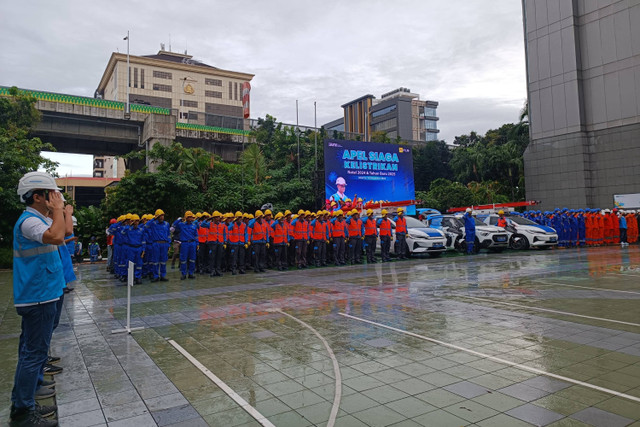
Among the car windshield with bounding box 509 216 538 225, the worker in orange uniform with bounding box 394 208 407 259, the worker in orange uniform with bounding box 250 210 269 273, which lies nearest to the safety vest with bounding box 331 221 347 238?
the worker in orange uniform with bounding box 394 208 407 259

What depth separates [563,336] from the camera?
559cm

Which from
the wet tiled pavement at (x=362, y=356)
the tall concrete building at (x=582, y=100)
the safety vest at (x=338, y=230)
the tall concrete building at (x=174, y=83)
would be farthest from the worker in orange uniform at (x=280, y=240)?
the tall concrete building at (x=174, y=83)

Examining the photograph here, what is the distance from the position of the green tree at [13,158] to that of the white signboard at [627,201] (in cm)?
3192

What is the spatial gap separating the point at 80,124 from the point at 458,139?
132 feet

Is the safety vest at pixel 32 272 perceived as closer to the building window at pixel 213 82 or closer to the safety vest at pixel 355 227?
the safety vest at pixel 355 227

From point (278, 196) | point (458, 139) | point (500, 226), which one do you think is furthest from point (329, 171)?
point (458, 139)

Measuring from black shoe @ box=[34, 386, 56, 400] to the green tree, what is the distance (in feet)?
54.0

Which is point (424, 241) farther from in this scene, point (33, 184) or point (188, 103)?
point (188, 103)

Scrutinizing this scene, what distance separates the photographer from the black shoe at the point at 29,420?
3426mm

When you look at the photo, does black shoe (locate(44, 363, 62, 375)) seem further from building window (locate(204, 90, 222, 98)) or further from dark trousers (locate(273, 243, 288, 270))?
building window (locate(204, 90, 222, 98))

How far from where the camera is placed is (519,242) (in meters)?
19.1

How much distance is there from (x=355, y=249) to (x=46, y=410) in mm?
13121

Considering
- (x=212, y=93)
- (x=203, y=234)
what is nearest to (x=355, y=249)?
(x=203, y=234)

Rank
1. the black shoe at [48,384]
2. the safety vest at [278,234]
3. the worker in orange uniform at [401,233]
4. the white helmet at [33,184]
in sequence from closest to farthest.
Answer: the white helmet at [33,184], the black shoe at [48,384], the safety vest at [278,234], the worker in orange uniform at [401,233]
